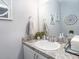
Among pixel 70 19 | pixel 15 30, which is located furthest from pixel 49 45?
pixel 15 30

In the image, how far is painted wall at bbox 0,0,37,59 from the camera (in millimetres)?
1562

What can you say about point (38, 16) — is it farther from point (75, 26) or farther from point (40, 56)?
point (40, 56)

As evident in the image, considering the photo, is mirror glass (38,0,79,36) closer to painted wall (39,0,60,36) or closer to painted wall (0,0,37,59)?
painted wall (39,0,60,36)

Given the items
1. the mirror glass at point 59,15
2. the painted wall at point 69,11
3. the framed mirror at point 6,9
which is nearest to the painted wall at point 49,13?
the mirror glass at point 59,15

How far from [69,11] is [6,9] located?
1.17m

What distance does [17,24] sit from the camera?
1716 mm

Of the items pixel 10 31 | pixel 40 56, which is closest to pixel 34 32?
pixel 10 31

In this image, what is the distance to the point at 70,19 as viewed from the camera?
1.59 metres

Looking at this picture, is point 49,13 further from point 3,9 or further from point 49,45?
point 3,9

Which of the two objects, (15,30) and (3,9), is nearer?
(3,9)

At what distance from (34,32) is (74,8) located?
993 millimetres

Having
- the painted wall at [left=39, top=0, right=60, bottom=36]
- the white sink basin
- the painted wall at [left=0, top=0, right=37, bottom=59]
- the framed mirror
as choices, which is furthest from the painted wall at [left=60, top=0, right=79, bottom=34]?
the framed mirror

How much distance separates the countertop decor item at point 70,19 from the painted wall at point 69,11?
0.17 ft

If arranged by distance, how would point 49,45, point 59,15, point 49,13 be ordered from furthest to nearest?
point 49,13 < point 59,15 < point 49,45
